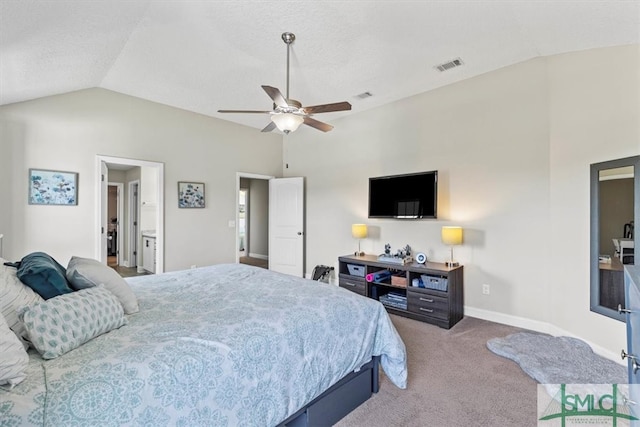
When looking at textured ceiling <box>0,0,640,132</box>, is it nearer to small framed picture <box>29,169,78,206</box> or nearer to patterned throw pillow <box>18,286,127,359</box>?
small framed picture <box>29,169,78,206</box>

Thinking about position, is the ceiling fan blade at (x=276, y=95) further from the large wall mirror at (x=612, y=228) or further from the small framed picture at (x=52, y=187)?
the small framed picture at (x=52, y=187)

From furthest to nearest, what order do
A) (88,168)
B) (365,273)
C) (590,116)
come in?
1. (365,273)
2. (88,168)
3. (590,116)

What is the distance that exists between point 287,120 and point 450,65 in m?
2.10

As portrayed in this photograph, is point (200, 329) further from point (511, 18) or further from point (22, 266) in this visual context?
point (511, 18)

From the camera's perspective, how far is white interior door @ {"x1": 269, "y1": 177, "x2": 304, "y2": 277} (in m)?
5.58

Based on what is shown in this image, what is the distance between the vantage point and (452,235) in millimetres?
3625

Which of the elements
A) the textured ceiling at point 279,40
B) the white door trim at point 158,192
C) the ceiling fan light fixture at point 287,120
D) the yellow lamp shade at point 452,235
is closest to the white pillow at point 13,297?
the textured ceiling at point 279,40

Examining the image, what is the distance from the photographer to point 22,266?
161 cm

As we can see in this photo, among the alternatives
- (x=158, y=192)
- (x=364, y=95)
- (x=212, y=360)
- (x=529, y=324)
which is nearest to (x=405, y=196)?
(x=364, y=95)

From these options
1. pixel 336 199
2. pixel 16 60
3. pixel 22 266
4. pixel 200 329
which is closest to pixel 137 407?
pixel 200 329

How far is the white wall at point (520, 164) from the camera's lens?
9.24 feet

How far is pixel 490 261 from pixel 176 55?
424 centimetres

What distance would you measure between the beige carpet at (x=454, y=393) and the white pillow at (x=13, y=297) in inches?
68.5

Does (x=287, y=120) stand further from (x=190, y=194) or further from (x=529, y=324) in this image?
(x=529, y=324)
